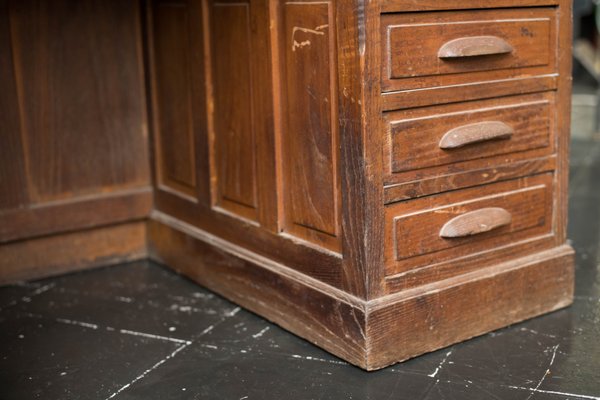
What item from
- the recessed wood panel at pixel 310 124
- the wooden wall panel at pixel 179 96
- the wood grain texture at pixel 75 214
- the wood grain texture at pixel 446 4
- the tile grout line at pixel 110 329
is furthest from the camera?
the wood grain texture at pixel 75 214

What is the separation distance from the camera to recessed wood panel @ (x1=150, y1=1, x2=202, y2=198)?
87.4 inches

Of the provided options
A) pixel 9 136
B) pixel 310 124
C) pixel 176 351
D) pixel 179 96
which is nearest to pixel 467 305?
pixel 310 124

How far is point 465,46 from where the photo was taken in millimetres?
1685

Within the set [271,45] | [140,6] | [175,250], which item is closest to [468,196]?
[271,45]

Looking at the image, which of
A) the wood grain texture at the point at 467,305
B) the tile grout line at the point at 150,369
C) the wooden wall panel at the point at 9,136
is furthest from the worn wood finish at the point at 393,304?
the wooden wall panel at the point at 9,136

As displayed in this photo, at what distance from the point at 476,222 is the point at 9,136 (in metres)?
1.26

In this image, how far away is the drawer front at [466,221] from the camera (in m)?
1.69

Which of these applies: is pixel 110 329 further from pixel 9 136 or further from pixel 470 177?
pixel 470 177

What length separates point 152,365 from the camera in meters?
1.74

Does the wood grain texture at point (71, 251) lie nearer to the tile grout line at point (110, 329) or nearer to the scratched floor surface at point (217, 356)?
the scratched floor surface at point (217, 356)

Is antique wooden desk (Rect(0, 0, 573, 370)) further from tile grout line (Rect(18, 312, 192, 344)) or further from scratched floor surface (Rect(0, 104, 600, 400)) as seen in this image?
tile grout line (Rect(18, 312, 192, 344))

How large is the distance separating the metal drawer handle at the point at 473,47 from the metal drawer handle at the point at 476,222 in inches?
13.3

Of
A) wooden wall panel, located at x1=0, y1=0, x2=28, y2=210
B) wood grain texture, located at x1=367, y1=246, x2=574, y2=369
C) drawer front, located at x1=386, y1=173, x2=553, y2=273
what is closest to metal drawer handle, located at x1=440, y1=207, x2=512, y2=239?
drawer front, located at x1=386, y1=173, x2=553, y2=273

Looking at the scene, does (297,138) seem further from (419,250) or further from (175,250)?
(175,250)
